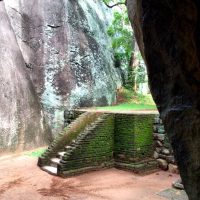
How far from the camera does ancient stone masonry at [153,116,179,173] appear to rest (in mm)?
10453

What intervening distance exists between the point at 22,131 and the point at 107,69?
22.0 feet

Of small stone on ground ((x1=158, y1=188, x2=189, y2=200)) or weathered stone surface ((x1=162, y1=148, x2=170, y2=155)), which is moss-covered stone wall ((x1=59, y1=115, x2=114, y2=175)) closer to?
weathered stone surface ((x1=162, y1=148, x2=170, y2=155))

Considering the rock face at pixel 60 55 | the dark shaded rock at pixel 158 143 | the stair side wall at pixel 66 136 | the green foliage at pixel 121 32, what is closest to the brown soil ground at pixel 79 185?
the stair side wall at pixel 66 136

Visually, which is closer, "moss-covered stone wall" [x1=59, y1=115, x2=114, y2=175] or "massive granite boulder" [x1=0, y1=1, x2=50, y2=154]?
"moss-covered stone wall" [x1=59, y1=115, x2=114, y2=175]

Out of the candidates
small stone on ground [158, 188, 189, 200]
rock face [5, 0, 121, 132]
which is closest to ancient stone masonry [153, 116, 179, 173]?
small stone on ground [158, 188, 189, 200]

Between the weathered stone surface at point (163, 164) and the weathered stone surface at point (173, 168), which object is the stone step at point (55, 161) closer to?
the weathered stone surface at point (163, 164)

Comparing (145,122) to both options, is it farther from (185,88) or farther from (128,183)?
(185,88)

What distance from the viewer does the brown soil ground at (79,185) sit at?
793 cm

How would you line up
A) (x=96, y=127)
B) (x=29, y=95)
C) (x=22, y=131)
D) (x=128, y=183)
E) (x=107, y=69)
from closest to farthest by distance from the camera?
(x=128, y=183)
(x=96, y=127)
(x=22, y=131)
(x=29, y=95)
(x=107, y=69)

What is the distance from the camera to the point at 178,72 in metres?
2.54

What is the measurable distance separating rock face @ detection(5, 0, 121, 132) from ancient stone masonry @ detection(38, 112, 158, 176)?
10.6 feet

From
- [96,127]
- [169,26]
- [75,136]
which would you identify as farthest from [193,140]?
[75,136]

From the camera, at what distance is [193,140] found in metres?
2.54

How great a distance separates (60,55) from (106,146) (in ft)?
19.3
